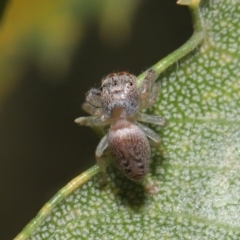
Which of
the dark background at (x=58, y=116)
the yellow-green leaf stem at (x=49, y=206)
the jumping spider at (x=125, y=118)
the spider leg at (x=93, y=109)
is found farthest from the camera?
the dark background at (x=58, y=116)

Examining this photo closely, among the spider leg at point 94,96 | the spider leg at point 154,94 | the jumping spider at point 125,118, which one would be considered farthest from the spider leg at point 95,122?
the spider leg at point 154,94

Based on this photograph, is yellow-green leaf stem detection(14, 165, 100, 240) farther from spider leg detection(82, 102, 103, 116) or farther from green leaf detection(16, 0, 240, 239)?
spider leg detection(82, 102, 103, 116)

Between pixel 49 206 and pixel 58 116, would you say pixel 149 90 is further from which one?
pixel 58 116

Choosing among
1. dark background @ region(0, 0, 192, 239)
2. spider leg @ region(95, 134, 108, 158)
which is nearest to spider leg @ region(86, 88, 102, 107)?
spider leg @ region(95, 134, 108, 158)

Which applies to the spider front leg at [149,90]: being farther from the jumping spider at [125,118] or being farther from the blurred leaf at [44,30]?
the blurred leaf at [44,30]

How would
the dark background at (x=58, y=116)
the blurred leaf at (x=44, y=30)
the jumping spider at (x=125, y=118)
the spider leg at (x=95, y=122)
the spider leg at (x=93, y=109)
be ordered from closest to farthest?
the jumping spider at (x=125, y=118) < the spider leg at (x=95, y=122) < the spider leg at (x=93, y=109) < the blurred leaf at (x=44, y=30) < the dark background at (x=58, y=116)

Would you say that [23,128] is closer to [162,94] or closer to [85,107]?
[85,107]
